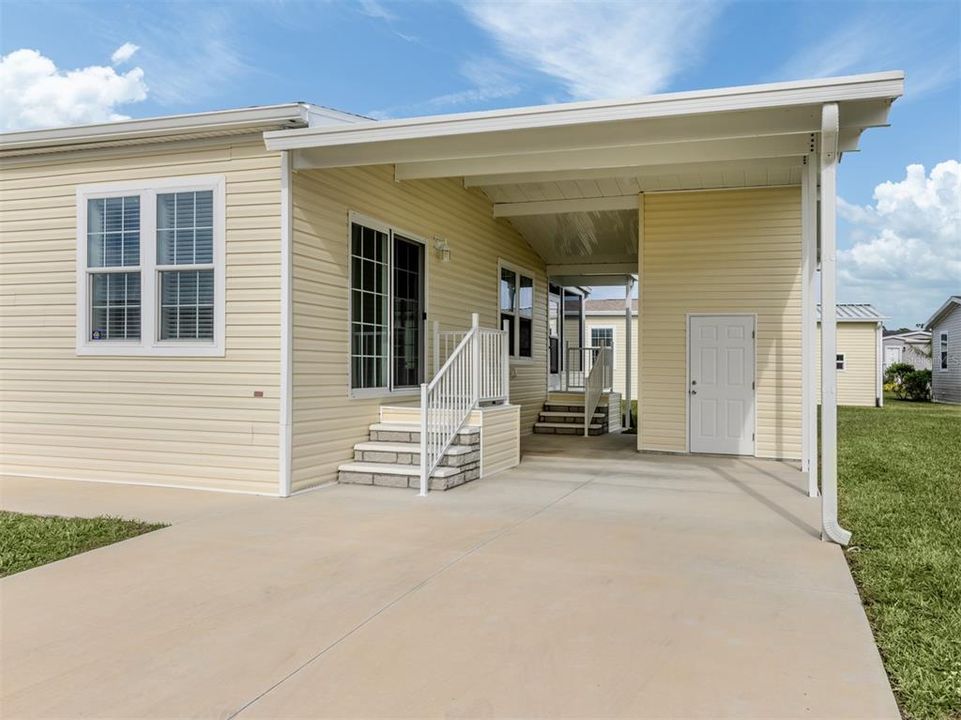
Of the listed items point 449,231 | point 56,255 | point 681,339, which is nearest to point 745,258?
point 681,339

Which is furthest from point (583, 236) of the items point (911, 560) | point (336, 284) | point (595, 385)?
point (911, 560)

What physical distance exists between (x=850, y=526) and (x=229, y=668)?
467cm

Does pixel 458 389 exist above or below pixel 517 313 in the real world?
below

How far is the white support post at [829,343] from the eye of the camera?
4957 mm

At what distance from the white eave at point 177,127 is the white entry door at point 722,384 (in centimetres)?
561

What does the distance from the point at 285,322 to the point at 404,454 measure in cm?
183

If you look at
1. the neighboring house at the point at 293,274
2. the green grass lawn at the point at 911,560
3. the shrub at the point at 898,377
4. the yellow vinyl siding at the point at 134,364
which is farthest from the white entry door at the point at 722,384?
the shrub at the point at 898,377

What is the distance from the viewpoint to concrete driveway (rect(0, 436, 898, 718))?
2586 millimetres

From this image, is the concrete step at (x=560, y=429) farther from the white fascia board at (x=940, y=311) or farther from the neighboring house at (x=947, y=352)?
the white fascia board at (x=940, y=311)

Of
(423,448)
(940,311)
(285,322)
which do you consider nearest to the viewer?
(285,322)

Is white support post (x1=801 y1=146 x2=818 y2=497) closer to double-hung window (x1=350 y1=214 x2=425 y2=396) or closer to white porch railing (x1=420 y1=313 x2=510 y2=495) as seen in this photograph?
white porch railing (x1=420 y1=313 x2=510 y2=495)

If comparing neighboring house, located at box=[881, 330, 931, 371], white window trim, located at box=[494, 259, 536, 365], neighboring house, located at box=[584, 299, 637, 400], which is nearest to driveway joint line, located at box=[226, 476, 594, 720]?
white window trim, located at box=[494, 259, 536, 365]

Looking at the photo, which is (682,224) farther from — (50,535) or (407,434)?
(50,535)

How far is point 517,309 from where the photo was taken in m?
12.4
